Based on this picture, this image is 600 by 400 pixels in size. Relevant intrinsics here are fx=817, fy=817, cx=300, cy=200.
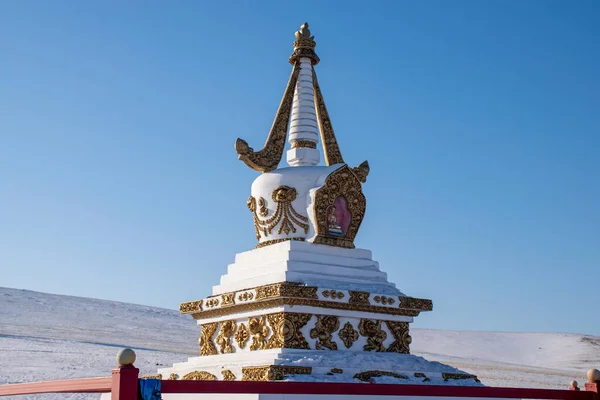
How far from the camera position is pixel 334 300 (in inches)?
431

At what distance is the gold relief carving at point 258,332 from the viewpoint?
11.0 m

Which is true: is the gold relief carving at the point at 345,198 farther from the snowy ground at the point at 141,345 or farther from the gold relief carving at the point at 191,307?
the snowy ground at the point at 141,345

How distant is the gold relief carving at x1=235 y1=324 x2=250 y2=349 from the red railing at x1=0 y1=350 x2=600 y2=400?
3.27m

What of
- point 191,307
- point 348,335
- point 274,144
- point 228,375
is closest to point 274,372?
point 228,375

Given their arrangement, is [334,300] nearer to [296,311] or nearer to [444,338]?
[296,311]

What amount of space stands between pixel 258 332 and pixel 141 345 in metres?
27.6

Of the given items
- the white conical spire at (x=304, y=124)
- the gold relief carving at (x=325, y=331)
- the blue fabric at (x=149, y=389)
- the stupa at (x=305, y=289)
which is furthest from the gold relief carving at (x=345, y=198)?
the blue fabric at (x=149, y=389)

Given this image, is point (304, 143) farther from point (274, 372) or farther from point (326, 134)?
point (274, 372)

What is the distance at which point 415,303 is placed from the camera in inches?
465

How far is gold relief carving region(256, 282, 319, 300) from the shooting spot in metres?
10.5

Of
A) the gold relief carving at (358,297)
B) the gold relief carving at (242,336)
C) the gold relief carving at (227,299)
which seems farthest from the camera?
the gold relief carving at (227,299)

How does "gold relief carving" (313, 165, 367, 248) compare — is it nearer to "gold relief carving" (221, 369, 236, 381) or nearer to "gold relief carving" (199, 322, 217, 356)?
"gold relief carving" (199, 322, 217, 356)

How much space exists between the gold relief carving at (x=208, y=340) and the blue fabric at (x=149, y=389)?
5175mm

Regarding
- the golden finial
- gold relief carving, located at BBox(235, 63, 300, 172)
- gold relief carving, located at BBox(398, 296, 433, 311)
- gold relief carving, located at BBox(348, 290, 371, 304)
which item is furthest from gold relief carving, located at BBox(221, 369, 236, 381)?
the golden finial
